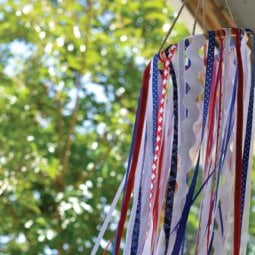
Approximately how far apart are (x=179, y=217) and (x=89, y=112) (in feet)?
9.88

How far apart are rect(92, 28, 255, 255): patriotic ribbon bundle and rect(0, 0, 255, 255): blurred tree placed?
234 cm

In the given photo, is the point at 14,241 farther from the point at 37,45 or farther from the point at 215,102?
the point at 215,102

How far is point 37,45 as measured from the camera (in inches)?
165

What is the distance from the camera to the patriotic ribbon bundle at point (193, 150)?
3.90 feet

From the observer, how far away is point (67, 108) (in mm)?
4215

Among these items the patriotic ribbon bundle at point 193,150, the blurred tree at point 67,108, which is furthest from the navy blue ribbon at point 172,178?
the blurred tree at point 67,108

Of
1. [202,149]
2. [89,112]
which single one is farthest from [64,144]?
[202,149]

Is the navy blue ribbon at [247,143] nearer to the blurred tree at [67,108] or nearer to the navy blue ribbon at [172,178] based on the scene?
the navy blue ribbon at [172,178]

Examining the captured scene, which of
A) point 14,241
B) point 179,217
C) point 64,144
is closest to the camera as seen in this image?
point 179,217

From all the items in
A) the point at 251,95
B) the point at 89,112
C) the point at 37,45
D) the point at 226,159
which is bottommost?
the point at 226,159

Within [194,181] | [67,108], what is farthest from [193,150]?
[67,108]

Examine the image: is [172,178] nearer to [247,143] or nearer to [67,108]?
[247,143]

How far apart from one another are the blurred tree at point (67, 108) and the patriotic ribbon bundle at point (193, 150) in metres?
2.34

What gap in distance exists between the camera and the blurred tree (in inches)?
147
